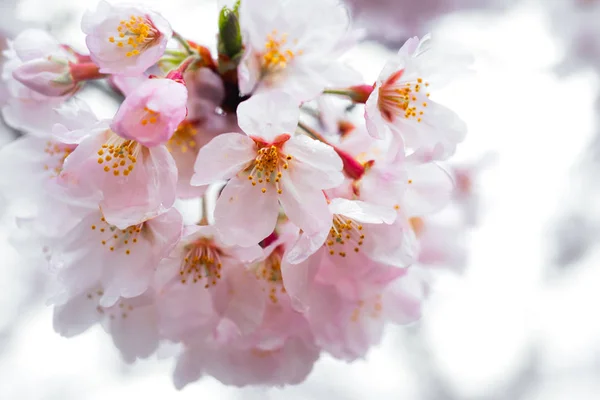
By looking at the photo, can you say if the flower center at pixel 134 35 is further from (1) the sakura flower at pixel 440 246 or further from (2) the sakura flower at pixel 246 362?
(1) the sakura flower at pixel 440 246

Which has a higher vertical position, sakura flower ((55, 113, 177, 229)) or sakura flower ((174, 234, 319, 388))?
sakura flower ((55, 113, 177, 229))

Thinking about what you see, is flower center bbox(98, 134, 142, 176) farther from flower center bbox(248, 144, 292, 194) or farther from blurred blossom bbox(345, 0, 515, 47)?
blurred blossom bbox(345, 0, 515, 47)

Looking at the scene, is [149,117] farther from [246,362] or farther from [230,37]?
[246,362]

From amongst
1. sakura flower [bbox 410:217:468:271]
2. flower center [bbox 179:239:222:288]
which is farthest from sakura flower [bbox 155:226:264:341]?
sakura flower [bbox 410:217:468:271]

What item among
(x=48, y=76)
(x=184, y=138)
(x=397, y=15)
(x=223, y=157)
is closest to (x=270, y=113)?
(x=223, y=157)

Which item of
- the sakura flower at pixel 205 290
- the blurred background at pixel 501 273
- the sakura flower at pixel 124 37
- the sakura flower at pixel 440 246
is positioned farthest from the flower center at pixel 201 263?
the blurred background at pixel 501 273

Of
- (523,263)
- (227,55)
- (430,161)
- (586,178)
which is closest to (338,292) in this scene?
(430,161)
